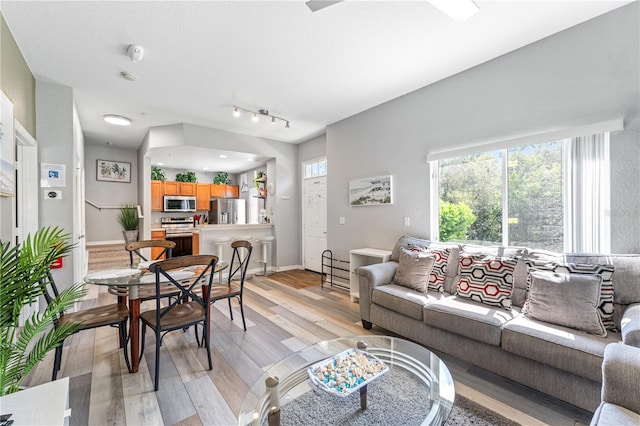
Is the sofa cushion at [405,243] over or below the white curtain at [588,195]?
below

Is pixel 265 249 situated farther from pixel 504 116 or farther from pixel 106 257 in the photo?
pixel 504 116

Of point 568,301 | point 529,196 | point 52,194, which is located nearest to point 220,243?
point 52,194

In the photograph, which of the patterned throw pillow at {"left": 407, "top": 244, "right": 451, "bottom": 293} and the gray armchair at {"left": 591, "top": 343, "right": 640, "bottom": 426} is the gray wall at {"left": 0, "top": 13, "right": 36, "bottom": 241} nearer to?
the patterned throw pillow at {"left": 407, "top": 244, "right": 451, "bottom": 293}

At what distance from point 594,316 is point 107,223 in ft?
26.4

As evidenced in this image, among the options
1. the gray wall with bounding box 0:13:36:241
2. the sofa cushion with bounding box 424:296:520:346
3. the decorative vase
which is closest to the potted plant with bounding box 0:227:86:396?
the gray wall with bounding box 0:13:36:241

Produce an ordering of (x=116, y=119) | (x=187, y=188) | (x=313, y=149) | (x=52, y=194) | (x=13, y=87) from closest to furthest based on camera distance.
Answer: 1. (x=13, y=87)
2. (x=52, y=194)
3. (x=116, y=119)
4. (x=313, y=149)
5. (x=187, y=188)

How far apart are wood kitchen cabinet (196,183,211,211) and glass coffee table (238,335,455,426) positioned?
21.4ft

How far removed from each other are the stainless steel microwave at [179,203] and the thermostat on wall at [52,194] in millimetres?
3501

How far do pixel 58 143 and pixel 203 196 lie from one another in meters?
4.23

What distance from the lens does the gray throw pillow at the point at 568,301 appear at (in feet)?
5.92

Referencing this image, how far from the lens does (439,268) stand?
9.34 ft

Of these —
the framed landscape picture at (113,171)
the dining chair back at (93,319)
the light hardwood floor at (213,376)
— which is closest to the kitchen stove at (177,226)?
the framed landscape picture at (113,171)

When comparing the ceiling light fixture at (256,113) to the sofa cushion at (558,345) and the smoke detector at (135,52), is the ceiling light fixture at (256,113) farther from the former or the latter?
the sofa cushion at (558,345)

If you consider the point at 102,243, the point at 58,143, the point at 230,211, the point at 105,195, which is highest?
the point at 58,143
